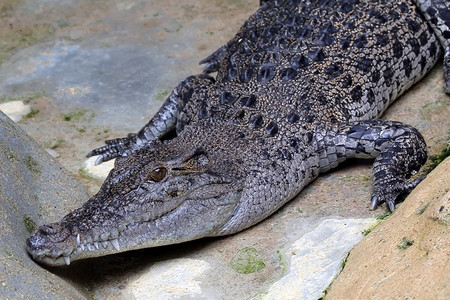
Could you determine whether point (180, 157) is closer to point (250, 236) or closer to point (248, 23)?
point (250, 236)

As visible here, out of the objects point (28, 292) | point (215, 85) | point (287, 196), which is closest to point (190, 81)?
point (215, 85)

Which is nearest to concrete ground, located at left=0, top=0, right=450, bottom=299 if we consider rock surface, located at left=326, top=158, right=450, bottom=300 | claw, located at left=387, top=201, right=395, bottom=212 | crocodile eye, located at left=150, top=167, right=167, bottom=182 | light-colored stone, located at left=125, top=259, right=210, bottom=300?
light-colored stone, located at left=125, top=259, right=210, bottom=300

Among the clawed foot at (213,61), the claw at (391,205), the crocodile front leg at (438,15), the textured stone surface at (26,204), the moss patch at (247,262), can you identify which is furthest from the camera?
the clawed foot at (213,61)

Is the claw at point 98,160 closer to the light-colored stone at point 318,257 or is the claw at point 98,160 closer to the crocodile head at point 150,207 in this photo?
the crocodile head at point 150,207

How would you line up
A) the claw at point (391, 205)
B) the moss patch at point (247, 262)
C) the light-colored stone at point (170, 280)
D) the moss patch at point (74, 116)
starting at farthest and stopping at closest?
the moss patch at point (74, 116), the claw at point (391, 205), the moss patch at point (247, 262), the light-colored stone at point (170, 280)

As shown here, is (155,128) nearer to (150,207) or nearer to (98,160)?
(98,160)

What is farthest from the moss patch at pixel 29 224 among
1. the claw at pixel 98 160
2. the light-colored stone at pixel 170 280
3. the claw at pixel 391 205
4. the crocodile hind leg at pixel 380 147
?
the claw at pixel 391 205

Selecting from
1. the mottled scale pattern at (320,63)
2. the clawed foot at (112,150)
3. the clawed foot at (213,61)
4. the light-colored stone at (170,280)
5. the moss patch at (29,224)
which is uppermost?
the mottled scale pattern at (320,63)
